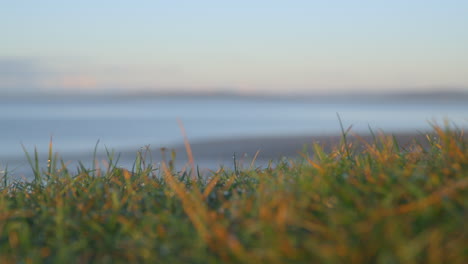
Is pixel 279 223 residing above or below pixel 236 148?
above

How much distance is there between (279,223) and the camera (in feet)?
6.25

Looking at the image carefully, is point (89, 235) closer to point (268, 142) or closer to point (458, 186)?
point (458, 186)

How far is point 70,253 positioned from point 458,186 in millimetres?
1800

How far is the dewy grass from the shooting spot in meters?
1.78

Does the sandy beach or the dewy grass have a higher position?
the dewy grass

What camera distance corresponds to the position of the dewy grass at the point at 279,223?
1.78 m

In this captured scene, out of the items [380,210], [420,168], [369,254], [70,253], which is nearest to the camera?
[369,254]

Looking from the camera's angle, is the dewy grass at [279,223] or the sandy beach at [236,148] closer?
the dewy grass at [279,223]

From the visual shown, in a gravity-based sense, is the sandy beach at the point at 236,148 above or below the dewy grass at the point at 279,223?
below

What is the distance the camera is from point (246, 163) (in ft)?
13.6

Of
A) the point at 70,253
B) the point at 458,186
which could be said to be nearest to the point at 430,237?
the point at 458,186

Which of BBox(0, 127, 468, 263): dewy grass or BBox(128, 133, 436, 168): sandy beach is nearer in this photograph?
BBox(0, 127, 468, 263): dewy grass

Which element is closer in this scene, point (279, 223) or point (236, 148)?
point (279, 223)

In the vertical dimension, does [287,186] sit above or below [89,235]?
above
